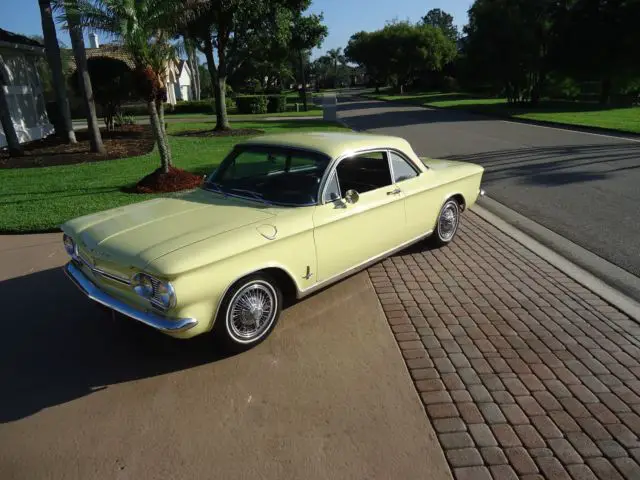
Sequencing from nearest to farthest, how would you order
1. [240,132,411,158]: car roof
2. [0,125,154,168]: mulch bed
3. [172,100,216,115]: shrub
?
[240,132,411,158]: car roof
[0,125,154,168]: mulch bed
[172,100,216,115]: shrub

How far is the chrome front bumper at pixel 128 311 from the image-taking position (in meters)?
3.17

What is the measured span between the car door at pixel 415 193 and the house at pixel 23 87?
1523 centimetres

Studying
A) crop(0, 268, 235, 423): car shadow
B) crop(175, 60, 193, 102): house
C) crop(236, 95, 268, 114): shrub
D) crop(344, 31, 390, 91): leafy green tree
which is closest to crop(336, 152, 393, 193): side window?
crop(0, 268, 235, 423): car shadow

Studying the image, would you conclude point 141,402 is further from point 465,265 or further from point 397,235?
point 465,265

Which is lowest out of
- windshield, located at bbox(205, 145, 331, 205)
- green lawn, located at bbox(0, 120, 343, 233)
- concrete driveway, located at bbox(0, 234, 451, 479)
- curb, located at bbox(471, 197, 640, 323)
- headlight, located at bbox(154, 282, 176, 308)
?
curb, located at bbox(471, 197, 640, 323)

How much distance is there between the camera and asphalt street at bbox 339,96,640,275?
628cm

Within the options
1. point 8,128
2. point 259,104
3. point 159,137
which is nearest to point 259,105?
point 259,104

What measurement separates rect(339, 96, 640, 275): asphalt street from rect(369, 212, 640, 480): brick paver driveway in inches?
62.1

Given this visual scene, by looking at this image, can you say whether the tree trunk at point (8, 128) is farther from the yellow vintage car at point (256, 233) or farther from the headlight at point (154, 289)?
the headlight at point (154, 289)

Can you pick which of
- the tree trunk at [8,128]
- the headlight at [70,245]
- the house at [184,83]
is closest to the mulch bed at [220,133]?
the tree trunk at [8,128]

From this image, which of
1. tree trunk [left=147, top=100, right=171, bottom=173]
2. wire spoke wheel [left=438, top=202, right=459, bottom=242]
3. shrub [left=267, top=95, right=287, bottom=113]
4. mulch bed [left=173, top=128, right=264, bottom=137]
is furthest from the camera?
shrub [left=267, top=95, right=287, bottom=113]

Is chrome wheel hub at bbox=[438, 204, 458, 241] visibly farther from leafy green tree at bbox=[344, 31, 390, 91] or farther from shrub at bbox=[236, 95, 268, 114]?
leafy green tree at bbox=[344, 31, 390, 91]

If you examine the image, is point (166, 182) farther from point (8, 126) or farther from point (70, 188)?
point (8, 126)

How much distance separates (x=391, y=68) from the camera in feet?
201
